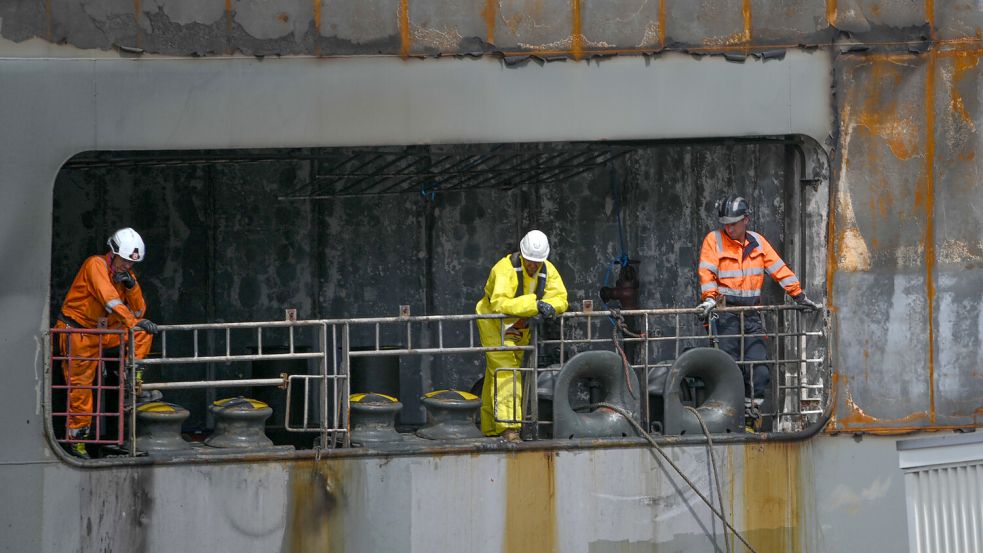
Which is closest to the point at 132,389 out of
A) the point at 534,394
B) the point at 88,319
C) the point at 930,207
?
the point at 88,319

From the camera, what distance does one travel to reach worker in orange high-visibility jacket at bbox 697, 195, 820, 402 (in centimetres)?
952

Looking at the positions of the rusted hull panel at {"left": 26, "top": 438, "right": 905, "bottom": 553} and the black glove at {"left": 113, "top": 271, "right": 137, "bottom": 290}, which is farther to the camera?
the black glove at {"left": 113, "top": 271, "right": 137, "bottom": 290}

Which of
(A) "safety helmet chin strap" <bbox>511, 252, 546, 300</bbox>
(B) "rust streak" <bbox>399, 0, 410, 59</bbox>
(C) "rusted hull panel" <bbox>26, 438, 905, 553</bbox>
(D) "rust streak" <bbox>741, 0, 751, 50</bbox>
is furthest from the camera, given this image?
(A) "safety helmet chin strap" <bbox>511, 252, 546, 300</bbox>

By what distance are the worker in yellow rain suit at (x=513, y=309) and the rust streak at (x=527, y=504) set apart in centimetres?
39

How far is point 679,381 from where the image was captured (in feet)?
29.9

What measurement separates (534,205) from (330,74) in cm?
414

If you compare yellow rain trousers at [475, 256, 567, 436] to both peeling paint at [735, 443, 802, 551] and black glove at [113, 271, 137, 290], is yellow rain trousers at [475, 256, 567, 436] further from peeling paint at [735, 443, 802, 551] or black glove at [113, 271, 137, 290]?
black glove at [113, 271, 137, 290]

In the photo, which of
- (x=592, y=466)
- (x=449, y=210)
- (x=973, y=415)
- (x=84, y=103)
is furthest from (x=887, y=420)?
(x=84, y=103)

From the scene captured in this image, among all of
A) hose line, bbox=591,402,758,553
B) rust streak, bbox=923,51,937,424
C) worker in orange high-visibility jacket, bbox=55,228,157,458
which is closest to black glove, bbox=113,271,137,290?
worker in orange high-visibility jacket, bbox=55,228,157,458

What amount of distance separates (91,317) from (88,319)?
25 millimetres

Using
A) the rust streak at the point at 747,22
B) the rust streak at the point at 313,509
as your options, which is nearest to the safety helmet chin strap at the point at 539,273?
the rust streak at the point at 313,509

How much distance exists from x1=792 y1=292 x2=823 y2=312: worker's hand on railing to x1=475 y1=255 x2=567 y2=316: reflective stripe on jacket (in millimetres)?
1718

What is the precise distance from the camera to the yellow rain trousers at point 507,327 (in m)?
9.05

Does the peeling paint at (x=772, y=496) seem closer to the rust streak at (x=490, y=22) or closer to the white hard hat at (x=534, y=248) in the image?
the white hard hat at (x=534, y=248)
